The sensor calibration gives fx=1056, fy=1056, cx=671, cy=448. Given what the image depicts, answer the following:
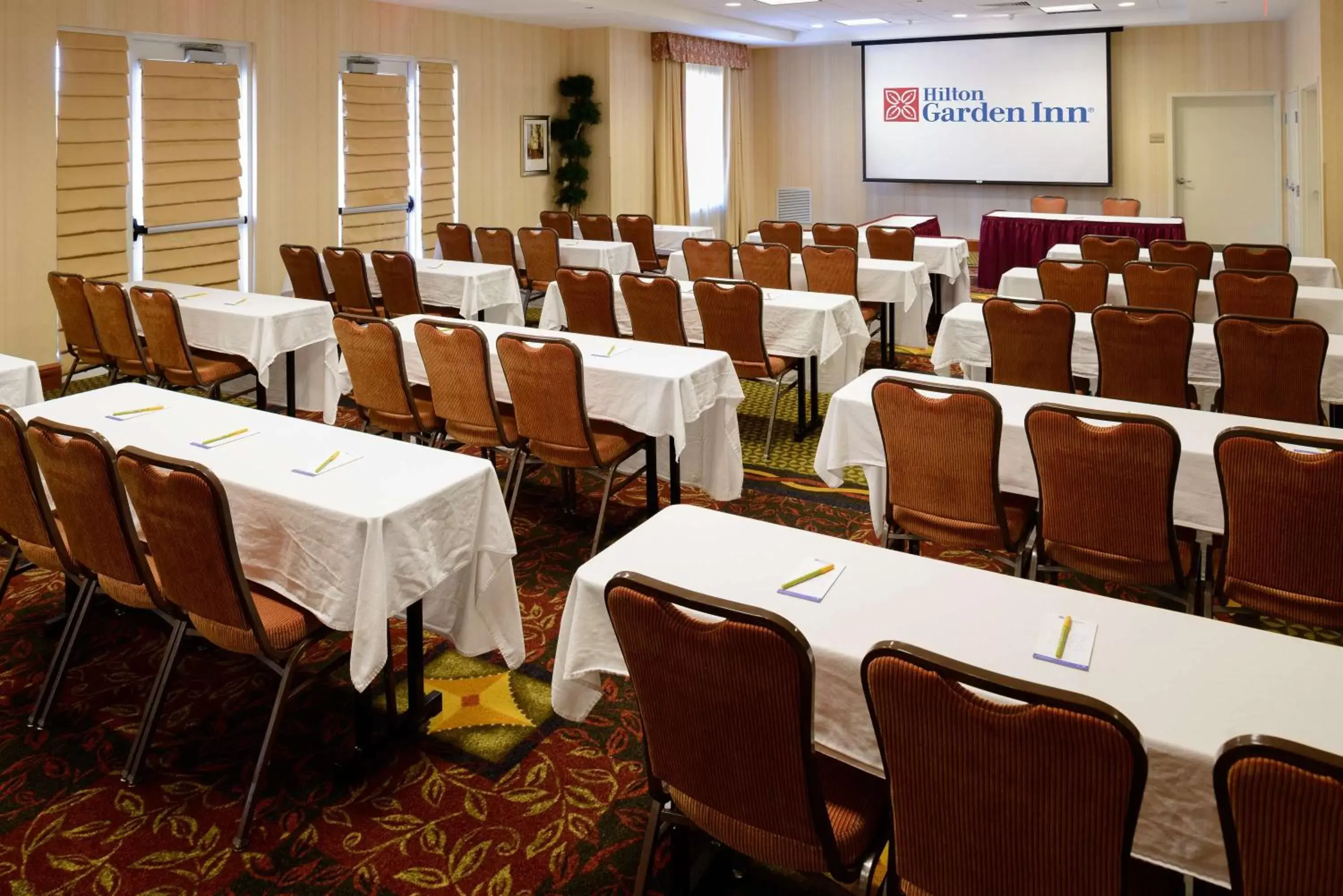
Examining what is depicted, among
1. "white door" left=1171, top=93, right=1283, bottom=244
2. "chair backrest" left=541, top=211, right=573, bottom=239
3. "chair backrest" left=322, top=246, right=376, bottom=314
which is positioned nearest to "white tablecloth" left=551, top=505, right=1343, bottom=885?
"chair backrest" left=322, top=246, right=376, bottom=314

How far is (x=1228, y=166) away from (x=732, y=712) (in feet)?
49.3

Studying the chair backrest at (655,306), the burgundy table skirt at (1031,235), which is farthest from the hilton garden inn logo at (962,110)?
the chair backrest at (655,306)

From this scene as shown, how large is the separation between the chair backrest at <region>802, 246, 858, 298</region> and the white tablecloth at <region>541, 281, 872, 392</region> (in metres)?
0.74

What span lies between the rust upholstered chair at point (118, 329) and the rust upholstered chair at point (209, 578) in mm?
3533

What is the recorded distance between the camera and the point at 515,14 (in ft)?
38.8

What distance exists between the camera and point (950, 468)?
3.65 meters

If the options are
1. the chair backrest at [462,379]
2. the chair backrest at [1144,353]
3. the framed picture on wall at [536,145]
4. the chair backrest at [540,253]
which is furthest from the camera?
the framed picture on wall at [536,145]

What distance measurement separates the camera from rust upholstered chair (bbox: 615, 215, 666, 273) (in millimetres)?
10422

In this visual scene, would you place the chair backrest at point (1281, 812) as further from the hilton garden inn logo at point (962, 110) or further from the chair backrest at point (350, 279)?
the hilton garden inn logo at point (962, 110)

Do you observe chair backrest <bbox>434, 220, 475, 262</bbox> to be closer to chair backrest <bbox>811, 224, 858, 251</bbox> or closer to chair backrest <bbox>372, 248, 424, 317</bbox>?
chair backrest <bbox>372, 248, 424, 317</bbox>

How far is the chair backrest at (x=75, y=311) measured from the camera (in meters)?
6.35

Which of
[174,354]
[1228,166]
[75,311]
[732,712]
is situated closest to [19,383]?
[174,354]

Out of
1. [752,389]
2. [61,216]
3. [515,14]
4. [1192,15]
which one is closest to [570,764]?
[752,389]

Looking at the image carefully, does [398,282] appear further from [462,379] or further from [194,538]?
[194,538]
